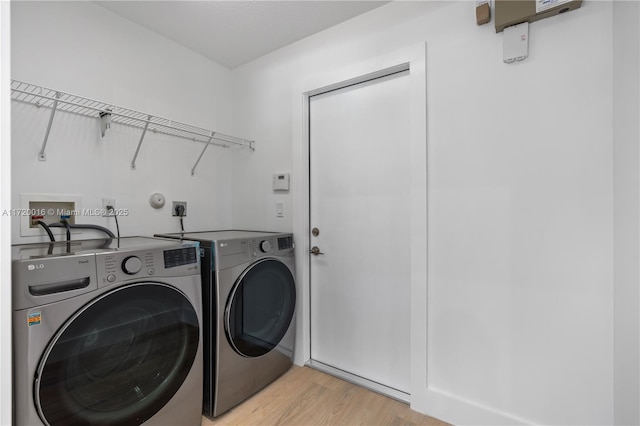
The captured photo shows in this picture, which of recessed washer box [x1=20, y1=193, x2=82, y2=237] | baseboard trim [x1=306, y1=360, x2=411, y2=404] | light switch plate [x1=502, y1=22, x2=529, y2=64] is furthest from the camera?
baseboard trim [x1=306, y1=360, x2=411, y2=404]

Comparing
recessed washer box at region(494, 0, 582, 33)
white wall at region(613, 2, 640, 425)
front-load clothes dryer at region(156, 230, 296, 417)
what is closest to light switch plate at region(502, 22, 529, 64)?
recessed washer box at region(494, 0, 582, 33)

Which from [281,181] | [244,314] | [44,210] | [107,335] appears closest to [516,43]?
[281,181]

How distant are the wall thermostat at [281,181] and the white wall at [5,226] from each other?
1.47 metres

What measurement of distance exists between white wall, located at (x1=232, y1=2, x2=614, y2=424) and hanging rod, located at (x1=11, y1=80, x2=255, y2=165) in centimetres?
137

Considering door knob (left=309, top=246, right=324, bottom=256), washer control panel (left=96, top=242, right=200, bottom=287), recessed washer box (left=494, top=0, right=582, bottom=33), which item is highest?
recessed washer box (left=494, top=0, right=582, bottom=33)

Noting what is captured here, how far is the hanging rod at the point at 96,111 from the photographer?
1.43 metres

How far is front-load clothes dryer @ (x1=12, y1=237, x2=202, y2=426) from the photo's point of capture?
0.95 metres

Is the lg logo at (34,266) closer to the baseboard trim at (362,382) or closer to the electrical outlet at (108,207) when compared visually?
the electrical outlet at (108,207)

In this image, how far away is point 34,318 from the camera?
0.95m

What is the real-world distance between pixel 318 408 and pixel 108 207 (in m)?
1.70

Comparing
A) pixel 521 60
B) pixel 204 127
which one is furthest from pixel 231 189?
pixel 521 60

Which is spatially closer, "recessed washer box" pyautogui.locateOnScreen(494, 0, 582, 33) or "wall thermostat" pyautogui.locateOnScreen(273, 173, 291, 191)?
"recessed washer box" pyautogui.locateOnScreen(494, 0, 582, 33)

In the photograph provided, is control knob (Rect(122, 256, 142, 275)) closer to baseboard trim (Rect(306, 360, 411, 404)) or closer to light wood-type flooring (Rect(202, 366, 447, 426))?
light wood-type flooring (Rect(202, 366, 447, 426))

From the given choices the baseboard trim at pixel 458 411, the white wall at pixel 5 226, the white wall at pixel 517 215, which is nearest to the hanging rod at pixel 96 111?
the white wall at pixel 5 226
